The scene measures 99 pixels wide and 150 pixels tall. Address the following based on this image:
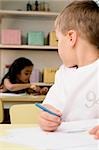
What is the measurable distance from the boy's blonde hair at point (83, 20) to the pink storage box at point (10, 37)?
3.79m

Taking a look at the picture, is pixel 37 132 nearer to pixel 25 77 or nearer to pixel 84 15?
pixel 84 15

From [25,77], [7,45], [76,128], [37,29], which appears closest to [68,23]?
[76,128]

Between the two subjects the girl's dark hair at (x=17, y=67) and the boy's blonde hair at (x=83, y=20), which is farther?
the girl's dark hair at (x=17, y=67)

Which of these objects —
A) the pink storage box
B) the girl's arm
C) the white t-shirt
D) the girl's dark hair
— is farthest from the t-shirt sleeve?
the pink storage box

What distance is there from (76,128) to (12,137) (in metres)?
0.18

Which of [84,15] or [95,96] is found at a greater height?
[84,15]

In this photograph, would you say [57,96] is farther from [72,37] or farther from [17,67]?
[17,67]

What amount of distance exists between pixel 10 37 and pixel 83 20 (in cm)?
386

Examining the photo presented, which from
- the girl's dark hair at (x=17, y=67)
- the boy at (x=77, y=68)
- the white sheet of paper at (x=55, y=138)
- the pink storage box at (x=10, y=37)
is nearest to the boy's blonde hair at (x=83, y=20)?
the boy at (x=77, y=68)

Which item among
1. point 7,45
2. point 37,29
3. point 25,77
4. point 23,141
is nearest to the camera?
point 23,141

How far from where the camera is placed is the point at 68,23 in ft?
3.13

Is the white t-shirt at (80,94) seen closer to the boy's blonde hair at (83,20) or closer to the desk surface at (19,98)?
the boy's blonde hair at (83,20)

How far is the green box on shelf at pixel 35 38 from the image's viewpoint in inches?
187

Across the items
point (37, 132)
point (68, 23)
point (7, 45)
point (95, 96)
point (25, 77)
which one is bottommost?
point (25, 77)
